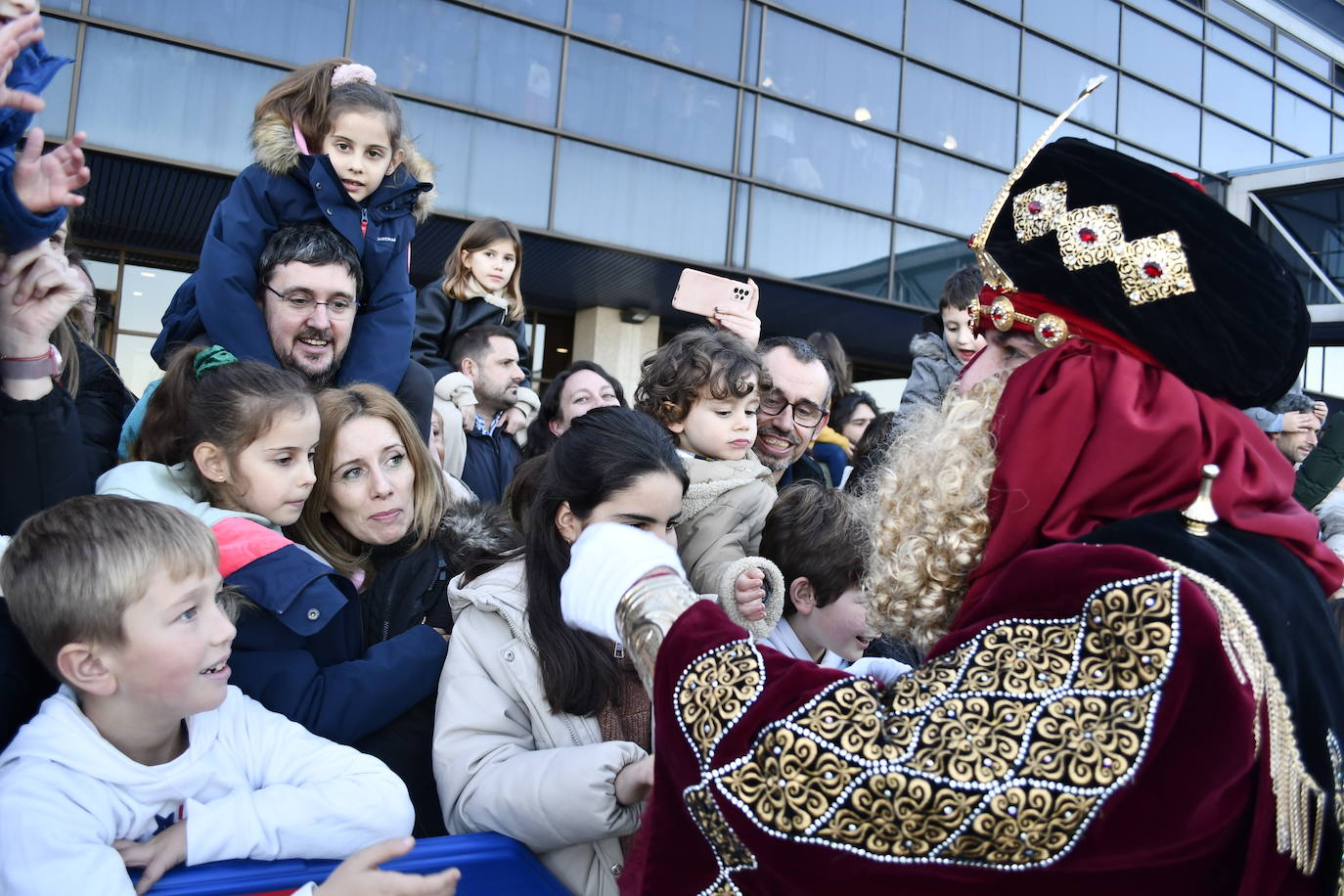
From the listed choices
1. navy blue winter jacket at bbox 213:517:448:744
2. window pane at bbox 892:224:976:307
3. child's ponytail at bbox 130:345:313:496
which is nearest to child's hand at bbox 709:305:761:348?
child's ponytail at bbox 130:345:313:496

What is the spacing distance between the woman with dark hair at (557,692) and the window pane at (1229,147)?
1779 centimetres

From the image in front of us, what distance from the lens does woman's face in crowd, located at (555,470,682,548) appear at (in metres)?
2.56

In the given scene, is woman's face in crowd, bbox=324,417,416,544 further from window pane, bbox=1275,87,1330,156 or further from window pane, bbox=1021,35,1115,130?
window pane, bbox=1275,87,1330,156

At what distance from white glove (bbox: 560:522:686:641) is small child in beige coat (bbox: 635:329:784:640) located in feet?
4.83

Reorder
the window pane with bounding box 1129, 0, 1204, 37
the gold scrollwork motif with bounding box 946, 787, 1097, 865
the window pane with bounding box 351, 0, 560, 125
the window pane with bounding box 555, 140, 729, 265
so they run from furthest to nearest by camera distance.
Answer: the window pane with bounding box 1129, 0, 1204, 37 → the window pane with bounding box 555, 140, 729, 265 → the window pane with bounding box 351, 0, 560, 125 → the gold scrollwork motif with bounding box 946, 787, 1097, 865

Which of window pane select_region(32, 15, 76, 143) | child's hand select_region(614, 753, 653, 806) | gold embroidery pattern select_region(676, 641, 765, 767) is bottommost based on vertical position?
child's hand select_region(614, 753, 653, 806)

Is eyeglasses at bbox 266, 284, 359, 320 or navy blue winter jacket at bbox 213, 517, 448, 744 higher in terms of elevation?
eyeglasses at bbox 266, 284, 359, 320

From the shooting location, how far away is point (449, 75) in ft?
35.6

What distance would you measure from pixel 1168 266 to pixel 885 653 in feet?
8.45

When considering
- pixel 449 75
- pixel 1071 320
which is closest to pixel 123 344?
pixel 449 75

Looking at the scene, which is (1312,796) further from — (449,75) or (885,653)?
(449,75)

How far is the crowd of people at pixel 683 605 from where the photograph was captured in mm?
1207

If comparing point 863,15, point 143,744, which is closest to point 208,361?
point 143,744

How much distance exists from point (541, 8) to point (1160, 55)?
11.0 m
